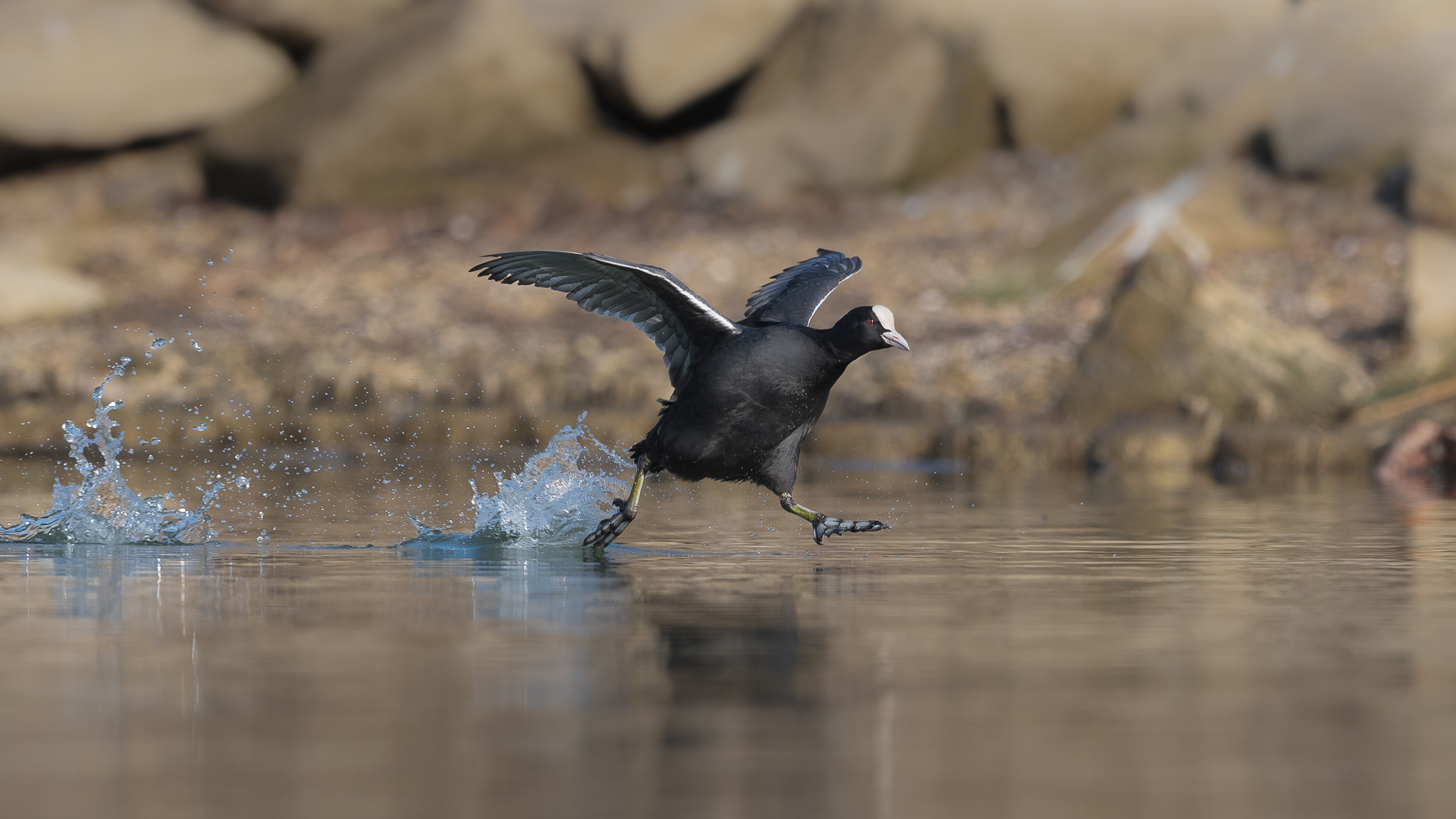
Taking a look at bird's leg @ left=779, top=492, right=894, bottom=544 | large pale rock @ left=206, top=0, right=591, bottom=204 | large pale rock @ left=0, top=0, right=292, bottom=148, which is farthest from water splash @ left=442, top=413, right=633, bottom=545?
large pale rock @ left=0, top=0, right=292, bottom=148

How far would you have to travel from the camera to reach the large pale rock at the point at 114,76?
29.6 metres

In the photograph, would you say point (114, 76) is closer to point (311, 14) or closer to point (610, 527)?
point (311, 14)

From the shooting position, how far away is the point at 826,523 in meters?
11.0

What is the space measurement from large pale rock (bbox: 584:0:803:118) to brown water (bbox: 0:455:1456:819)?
1779cm

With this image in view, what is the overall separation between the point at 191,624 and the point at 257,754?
2569 mm

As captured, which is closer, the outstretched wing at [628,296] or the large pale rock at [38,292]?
the outstretched wing at [628,296]

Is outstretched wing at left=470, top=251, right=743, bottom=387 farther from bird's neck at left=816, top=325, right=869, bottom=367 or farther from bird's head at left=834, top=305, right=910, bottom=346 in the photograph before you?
bird's head at left=834, top=305, right=910, bottom=346

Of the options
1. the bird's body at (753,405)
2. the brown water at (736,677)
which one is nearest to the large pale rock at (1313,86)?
the brown water at (736,677)

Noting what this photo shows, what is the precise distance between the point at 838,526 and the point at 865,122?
17.8 m

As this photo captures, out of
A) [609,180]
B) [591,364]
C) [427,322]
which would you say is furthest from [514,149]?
[591,364]

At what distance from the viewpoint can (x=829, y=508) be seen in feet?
44.1

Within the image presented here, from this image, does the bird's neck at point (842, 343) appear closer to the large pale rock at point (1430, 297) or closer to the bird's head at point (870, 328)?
the bird's head at point (870, 328)

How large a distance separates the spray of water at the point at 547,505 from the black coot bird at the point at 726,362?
408mm

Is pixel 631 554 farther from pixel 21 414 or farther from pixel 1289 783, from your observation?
pixel 21 414
